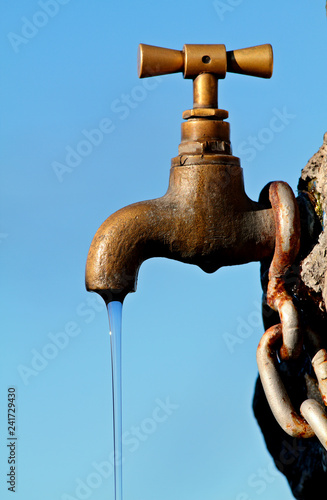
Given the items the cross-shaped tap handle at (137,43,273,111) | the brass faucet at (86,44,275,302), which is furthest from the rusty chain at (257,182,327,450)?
the cross-shaped tap handle at (137,43,273,111)

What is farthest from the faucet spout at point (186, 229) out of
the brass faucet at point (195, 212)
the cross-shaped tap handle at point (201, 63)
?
the cross-shaped tap handle at point (201, 63)

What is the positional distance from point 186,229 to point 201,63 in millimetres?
332

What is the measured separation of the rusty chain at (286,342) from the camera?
5.05 ft

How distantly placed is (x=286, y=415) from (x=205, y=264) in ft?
1.11

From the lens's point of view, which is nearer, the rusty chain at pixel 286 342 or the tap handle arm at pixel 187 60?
the rusty chain at pixel 286 342

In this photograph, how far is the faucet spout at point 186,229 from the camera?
161cm

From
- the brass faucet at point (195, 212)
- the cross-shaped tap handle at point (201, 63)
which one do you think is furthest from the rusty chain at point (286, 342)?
the cross-shaped tap handle at point (201, 63)

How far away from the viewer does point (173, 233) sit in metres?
1.63

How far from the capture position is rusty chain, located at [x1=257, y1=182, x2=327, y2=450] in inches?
60.6

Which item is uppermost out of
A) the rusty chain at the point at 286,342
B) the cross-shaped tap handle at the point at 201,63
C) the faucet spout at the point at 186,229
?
the cross-shaped tap handle at the point at 201,63

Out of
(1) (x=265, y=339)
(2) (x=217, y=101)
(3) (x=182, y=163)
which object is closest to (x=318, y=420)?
(1) (x=265, y=339)

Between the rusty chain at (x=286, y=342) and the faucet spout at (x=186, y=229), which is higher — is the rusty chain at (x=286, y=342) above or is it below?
below

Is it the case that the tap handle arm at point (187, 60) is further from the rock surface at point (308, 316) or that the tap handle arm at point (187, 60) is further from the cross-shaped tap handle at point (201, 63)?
the rock surface at point (308, 316)

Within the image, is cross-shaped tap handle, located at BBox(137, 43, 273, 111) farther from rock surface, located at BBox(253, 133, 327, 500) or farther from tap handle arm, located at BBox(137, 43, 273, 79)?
rock surface, located at BBox(253, 133, 327, 500)
